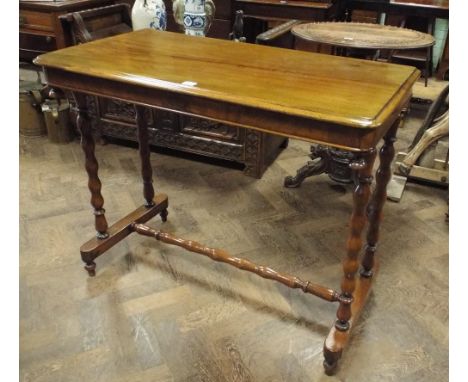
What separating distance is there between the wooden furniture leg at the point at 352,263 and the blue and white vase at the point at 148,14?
184 centimetres

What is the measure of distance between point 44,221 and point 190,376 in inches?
47.3

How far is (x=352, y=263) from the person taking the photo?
4.40ft

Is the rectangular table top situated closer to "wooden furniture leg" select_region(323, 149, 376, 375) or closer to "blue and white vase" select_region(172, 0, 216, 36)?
"wooden furniture leg" select_region(323, 149, 376, 375)

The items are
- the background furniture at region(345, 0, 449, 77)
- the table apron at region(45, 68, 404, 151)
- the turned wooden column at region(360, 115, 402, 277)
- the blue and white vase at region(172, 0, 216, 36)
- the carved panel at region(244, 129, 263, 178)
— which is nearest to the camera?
the table apron at region(45, 68, 404, 151)

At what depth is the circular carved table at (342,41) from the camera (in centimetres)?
214

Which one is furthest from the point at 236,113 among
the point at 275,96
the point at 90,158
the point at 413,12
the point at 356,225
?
the point at 413,12

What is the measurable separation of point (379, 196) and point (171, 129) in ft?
5.14

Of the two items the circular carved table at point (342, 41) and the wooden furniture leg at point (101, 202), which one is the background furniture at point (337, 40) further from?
the wooden furniture leg at point (101, 202)

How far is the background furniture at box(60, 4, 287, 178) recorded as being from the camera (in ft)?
8.58

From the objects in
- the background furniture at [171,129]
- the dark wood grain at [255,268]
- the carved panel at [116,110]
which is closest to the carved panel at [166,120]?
the background furniture at [171,129]

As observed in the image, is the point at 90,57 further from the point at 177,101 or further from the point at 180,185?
the point at 180,185

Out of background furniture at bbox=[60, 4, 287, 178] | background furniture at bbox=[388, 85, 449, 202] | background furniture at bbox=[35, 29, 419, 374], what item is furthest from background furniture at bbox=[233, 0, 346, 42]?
background furniture at bbox=[35, 29, 419, 374]

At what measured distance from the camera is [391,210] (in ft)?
7.79

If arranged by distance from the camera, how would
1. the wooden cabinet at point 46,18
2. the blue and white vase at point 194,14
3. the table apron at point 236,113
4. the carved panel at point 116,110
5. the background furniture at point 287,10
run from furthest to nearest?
the background furniture at point 287,10
the wooden cabinet at point 46,18
the carved panel at point 116,110
the blue and white vase at point 194,14
the table apron at point 236,113
